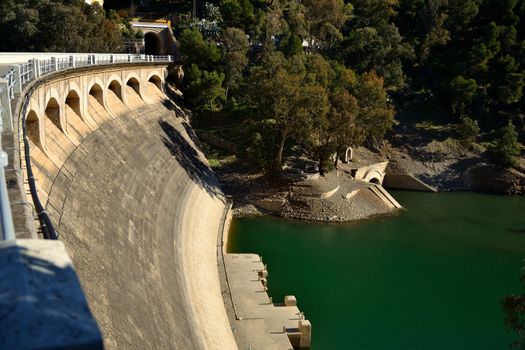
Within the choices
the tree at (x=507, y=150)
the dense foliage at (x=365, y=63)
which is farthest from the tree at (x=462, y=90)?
the tree at (x=507, y=150)

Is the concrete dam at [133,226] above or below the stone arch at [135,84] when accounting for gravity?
below

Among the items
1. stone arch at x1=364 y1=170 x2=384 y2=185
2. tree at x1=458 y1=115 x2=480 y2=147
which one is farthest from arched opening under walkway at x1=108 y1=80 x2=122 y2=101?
tree at x1=458 y1=115 x2=480 y2=147

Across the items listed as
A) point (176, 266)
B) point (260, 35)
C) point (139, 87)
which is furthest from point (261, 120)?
point (260, 35)

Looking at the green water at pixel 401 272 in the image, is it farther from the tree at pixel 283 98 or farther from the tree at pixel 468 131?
the tree at pixel 468 131

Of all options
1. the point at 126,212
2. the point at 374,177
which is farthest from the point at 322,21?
the point at 126,212

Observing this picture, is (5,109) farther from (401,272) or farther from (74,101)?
(401,272)

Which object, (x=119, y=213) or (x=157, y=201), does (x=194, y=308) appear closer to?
(x=119, y=213)

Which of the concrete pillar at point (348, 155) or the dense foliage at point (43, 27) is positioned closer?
the dense foliage at point (43, 27)
